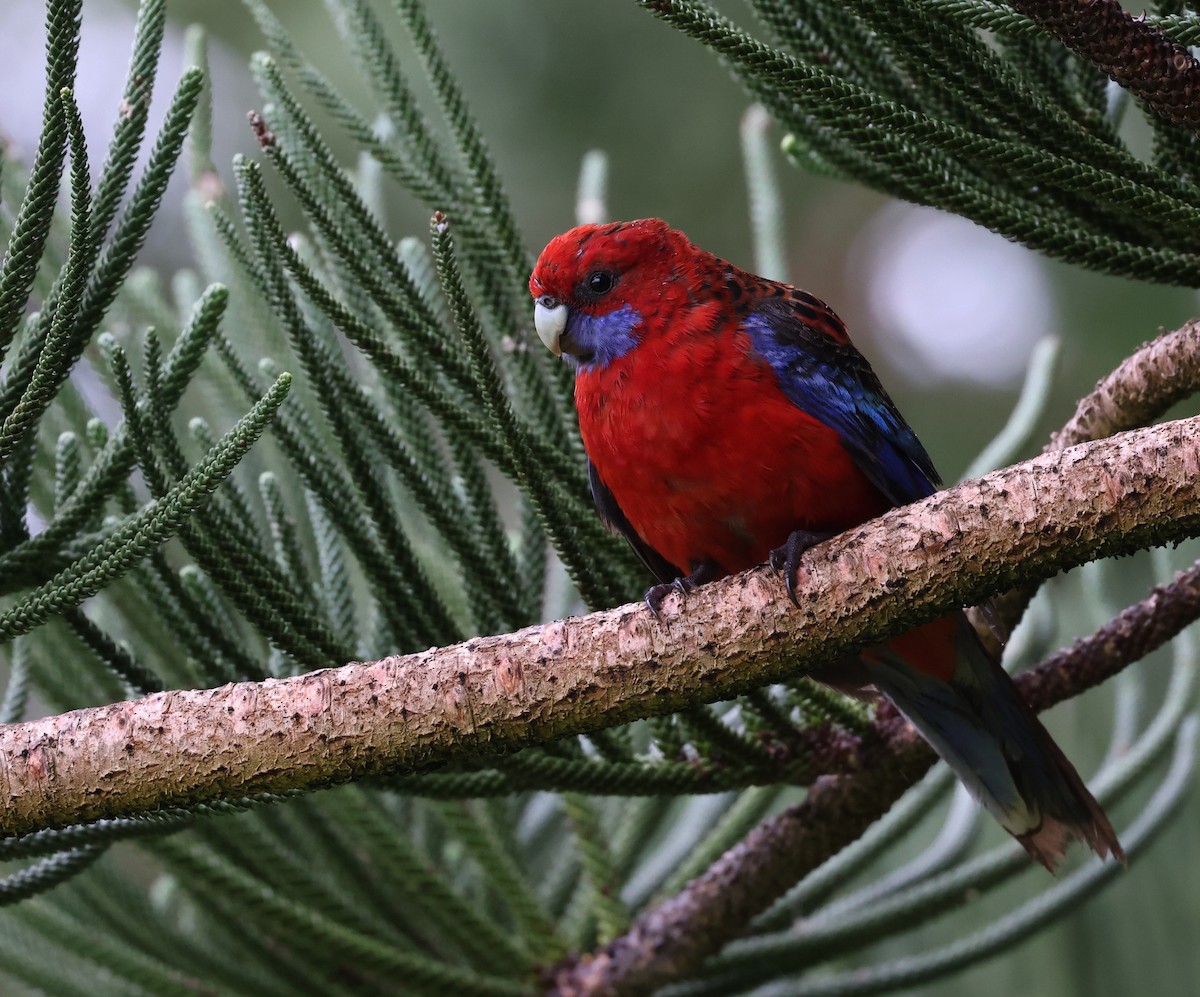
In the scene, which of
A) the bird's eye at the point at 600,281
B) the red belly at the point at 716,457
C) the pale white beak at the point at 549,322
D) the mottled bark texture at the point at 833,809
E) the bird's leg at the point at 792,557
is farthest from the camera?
the bird's eye at the point at 600,281

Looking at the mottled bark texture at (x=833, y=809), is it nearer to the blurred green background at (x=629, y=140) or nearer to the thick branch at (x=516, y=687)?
the thick branch at (x=516, y=687)

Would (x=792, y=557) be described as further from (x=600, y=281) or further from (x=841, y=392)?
(x=600, y=281)

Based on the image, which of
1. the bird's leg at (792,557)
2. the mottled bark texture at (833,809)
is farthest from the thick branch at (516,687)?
the mottled bark texture at (833,809)

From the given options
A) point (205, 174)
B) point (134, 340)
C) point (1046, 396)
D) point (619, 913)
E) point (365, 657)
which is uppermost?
point (205, 174)

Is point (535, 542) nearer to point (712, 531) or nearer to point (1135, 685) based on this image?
point (712, 531)

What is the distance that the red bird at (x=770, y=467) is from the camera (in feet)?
8.21

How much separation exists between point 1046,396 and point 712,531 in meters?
0.92

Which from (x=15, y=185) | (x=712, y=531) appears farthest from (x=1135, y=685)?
(x=15, y=185)

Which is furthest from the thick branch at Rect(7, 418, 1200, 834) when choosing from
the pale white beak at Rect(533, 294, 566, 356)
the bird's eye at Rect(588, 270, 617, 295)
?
the bird's eye at Rect(588, 270, 617, 295)

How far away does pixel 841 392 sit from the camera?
8.65 feet

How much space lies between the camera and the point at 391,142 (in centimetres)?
286

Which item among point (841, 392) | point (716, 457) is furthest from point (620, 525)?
point (841, 392)

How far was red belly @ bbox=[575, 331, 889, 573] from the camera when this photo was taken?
2.49 metres

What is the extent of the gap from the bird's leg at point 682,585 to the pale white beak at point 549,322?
0.55m
